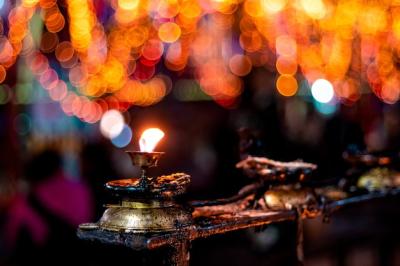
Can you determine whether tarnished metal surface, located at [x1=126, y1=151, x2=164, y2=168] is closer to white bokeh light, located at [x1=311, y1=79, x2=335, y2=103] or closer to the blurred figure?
the blurred figure

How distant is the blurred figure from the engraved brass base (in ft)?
13.5

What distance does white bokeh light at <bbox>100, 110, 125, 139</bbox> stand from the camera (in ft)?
49.4

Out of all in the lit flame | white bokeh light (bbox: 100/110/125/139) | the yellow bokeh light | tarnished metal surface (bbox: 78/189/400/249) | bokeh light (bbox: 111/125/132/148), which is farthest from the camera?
bokeh light (bbox: 111/125/132/148)

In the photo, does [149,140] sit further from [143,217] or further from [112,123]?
[112,123]

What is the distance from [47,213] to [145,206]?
4375 mm

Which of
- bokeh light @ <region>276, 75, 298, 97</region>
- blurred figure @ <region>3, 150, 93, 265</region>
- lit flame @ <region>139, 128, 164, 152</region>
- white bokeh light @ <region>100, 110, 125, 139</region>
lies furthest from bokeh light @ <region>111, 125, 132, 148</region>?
lit flame @ <region>139, 128, 164, 152</region>

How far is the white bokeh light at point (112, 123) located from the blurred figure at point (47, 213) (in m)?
8.94

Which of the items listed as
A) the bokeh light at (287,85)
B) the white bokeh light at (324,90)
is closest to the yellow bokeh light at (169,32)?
the white bokeh light at (324,90)

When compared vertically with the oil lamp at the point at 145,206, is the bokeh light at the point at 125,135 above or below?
below

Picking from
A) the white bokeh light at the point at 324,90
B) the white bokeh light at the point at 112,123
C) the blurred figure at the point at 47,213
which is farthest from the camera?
the white bokeh light at the point at 112,123

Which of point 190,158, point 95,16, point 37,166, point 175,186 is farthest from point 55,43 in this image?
point 175,186

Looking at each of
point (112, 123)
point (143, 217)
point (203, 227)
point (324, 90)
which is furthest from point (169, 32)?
point (143, 217)

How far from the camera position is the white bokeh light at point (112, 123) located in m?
15.0

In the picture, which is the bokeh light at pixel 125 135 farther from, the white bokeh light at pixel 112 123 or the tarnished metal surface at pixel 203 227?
the tarnished metal surface at pixel 203 227
